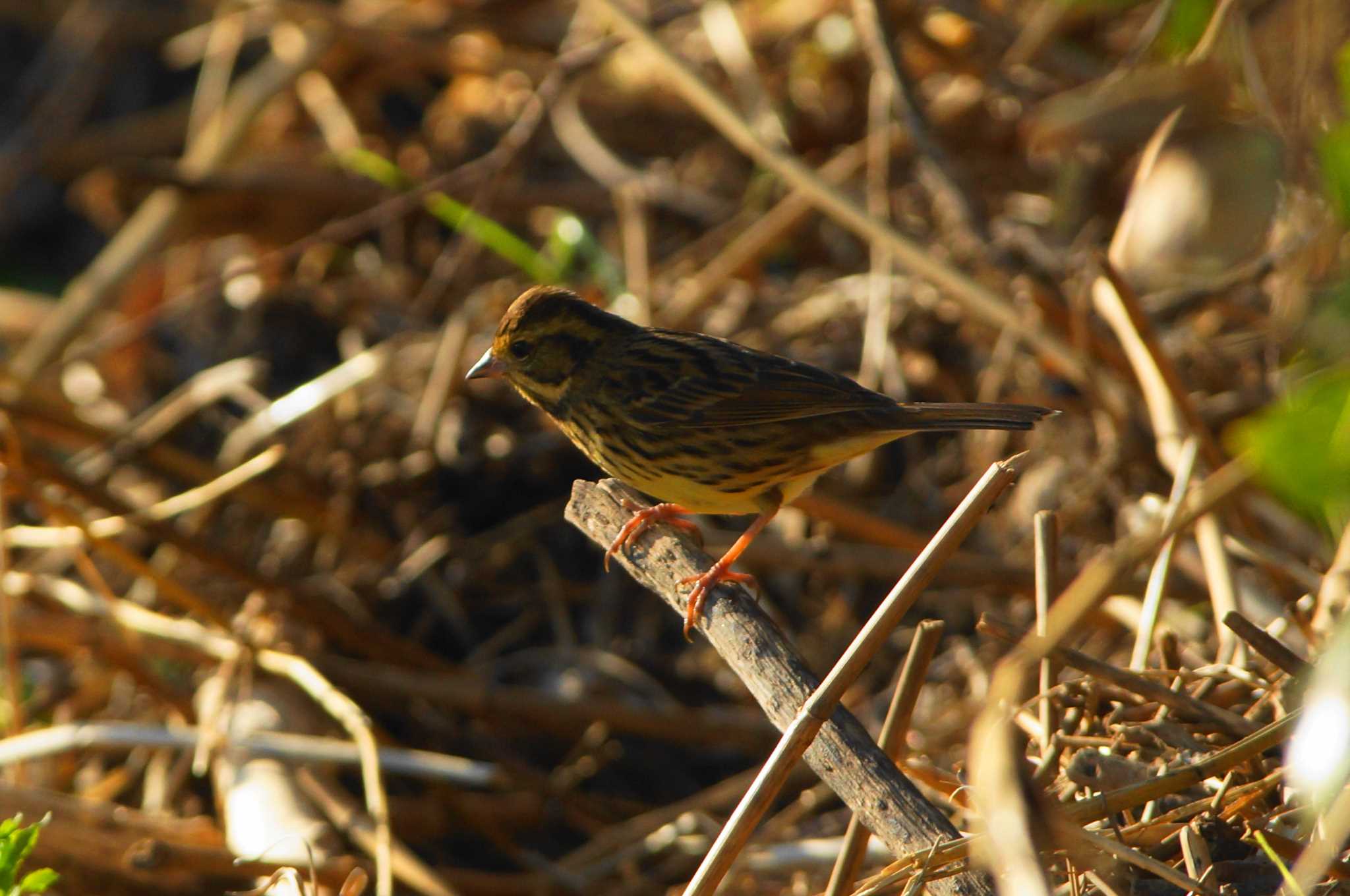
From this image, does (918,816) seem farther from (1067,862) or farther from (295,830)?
(295,830)

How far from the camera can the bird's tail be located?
373cm

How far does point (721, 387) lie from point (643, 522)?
747mm

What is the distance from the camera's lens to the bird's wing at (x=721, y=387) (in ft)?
13.8

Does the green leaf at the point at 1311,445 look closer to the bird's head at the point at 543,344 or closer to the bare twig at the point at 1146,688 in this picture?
the bare twig at the point at 1146,688

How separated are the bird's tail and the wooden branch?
866mm

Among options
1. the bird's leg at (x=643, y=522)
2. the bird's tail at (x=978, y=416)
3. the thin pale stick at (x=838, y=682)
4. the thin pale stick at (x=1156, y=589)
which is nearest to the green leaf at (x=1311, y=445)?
the thin pale stick at (x=838, y=682)

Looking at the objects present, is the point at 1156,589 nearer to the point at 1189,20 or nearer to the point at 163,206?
the point at 1189,20

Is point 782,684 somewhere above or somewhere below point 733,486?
below

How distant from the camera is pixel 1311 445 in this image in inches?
48.2

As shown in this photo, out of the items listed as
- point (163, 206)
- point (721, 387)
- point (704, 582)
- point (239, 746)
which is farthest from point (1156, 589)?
point (163, 206)

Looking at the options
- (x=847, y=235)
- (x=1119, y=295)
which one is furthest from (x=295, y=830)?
(x=847, y=235)

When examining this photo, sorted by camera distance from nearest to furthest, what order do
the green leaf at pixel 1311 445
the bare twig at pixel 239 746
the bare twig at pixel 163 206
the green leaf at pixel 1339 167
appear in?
the green leaf at pixel 1311 445, the green leaf at pixel 1339 167, the bare twig at pixel 239 746, the bare twig at pixel 163 206

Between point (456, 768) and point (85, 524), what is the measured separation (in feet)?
5.04

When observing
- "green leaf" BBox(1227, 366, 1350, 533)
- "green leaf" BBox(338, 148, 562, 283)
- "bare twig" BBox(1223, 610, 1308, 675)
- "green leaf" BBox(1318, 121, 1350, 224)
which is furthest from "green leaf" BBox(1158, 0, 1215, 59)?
"green leaf" BBox(338, 148, 562, 283)
